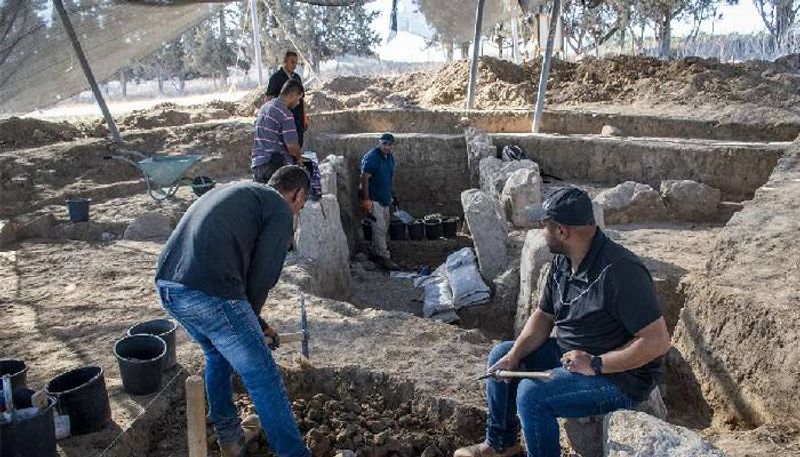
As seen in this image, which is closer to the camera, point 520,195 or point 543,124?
point 520,195

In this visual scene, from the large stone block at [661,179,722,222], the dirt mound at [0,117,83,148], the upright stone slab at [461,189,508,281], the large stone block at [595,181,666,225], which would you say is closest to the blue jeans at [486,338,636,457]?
the upright stone slab at [461,189,508,281]

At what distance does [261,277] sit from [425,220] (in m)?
7.43

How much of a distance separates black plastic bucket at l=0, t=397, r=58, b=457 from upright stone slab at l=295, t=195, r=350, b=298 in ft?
12.5

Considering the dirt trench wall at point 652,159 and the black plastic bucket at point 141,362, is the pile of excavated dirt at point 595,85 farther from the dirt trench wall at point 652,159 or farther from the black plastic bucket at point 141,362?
the black plastic bucket at point 141,362

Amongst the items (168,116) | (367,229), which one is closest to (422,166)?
(367,229)

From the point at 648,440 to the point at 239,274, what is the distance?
76.9 inches

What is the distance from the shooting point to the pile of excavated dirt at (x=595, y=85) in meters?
13.5

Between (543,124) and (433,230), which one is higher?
A: (543,124)

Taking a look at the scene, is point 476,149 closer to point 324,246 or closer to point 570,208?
point 324,246

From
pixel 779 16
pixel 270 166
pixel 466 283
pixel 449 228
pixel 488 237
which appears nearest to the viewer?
pixel 270 166

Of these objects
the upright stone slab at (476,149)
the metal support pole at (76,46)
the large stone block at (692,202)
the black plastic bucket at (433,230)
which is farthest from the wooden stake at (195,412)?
the upright stone slab at (476,149)

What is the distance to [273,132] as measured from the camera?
22.9 feet

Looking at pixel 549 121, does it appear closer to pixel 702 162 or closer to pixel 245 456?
pixel 702 162

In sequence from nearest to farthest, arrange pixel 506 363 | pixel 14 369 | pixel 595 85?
pixel 506 363 → pixel 14 369 → pixel 595 85
